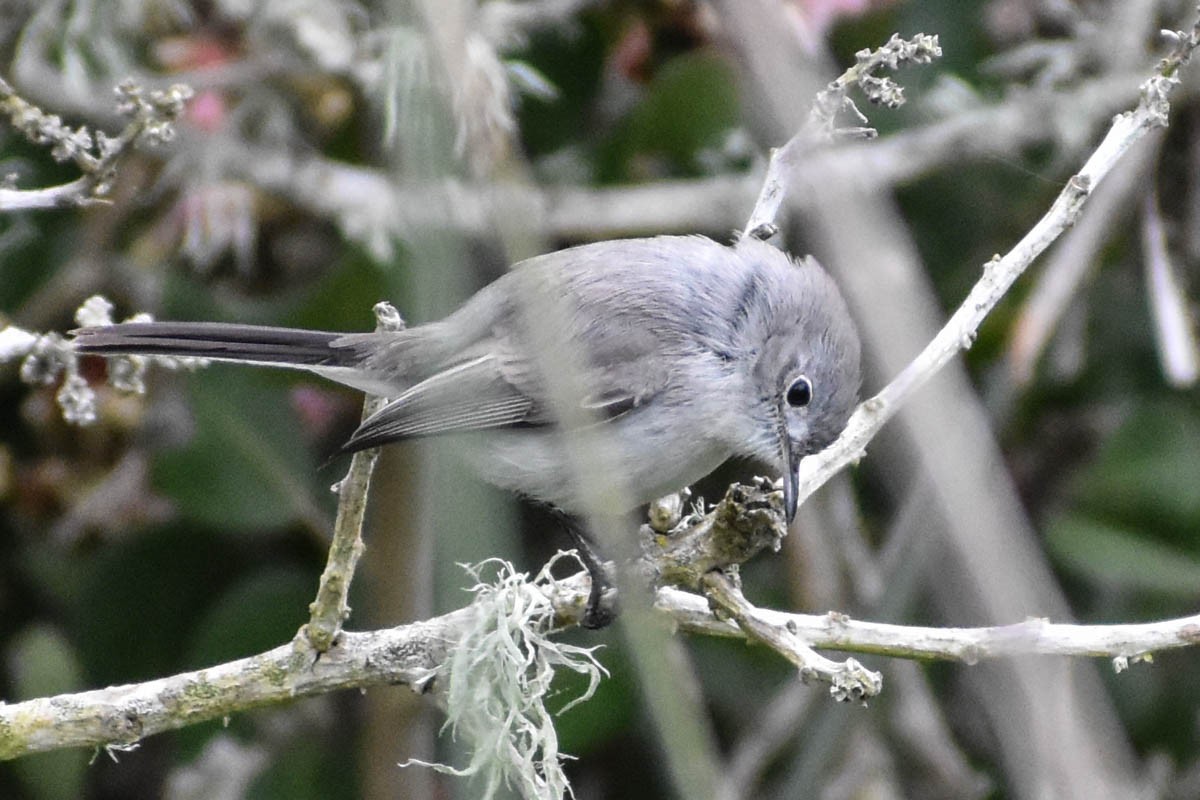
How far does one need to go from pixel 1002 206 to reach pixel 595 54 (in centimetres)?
131

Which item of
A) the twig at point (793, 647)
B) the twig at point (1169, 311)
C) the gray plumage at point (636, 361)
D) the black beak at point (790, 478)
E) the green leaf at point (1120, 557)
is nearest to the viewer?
the twig at point (793, 647)

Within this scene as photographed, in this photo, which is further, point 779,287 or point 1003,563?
point 779,287

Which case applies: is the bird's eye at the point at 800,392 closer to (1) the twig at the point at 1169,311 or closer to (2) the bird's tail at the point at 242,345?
(2) the bird's tail at the point at 242,345

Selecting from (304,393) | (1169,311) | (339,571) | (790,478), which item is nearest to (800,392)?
(790,478)

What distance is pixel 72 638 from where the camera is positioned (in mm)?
4066

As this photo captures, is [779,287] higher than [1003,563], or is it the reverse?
[779,287]

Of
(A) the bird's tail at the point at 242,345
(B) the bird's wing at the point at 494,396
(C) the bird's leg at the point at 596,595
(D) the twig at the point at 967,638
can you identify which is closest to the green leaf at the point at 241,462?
(A) the bird's tail at the point at 242,345

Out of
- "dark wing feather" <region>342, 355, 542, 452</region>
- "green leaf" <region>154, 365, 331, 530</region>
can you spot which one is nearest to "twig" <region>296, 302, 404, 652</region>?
"dark wing feather" <region>342, 355, 542, 452</region>

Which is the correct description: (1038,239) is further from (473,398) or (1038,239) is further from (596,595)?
Answer: (473,398)

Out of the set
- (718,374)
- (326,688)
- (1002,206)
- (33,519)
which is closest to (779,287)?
(718,374)

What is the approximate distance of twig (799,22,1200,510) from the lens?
2.26 meters

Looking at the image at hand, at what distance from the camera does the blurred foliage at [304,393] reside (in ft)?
12.2

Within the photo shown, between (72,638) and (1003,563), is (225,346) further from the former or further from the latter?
(1003,563)

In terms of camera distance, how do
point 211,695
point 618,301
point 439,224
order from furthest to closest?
1. point 618,301
2. point 211,695
3. point 439,224
